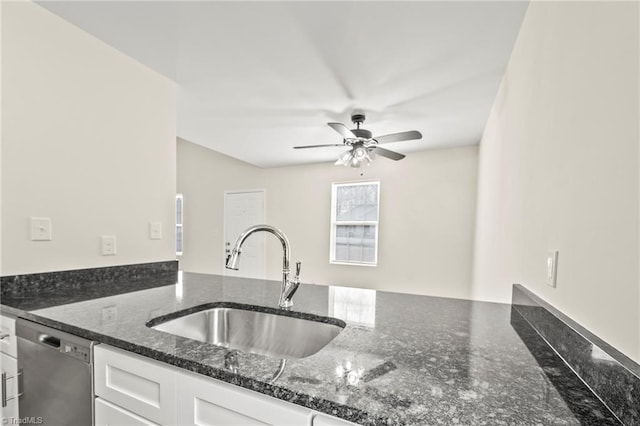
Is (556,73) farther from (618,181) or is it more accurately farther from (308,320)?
(308,320)

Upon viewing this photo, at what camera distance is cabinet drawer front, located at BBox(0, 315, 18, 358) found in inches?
44.3

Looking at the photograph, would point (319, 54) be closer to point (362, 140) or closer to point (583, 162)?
point (362, 140)

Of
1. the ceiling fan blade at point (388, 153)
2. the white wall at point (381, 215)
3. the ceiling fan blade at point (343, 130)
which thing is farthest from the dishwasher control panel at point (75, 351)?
the white wall at point (381, 215)

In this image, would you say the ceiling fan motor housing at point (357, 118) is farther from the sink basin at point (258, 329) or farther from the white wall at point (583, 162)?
the sink basin at point (258, 329)

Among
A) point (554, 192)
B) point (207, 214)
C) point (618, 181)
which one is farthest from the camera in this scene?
point (207, 214)

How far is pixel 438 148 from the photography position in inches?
153

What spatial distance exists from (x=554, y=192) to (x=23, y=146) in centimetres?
236

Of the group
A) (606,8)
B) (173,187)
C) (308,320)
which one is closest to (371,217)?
(173,187)

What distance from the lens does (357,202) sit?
14.8 feet

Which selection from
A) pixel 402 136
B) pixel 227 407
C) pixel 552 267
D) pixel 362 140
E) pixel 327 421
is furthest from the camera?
pixel 362 140

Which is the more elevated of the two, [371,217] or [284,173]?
[284,173]

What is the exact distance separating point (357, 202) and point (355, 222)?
1.05ft

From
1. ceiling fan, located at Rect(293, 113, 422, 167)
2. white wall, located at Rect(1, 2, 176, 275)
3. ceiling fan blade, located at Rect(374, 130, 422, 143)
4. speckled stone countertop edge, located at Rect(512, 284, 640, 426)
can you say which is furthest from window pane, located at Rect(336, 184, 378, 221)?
speckled stone countertop edge, located at Rect(512, 284, 640, 426)

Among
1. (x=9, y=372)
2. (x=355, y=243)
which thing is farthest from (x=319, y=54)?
(x=355, y=243)
